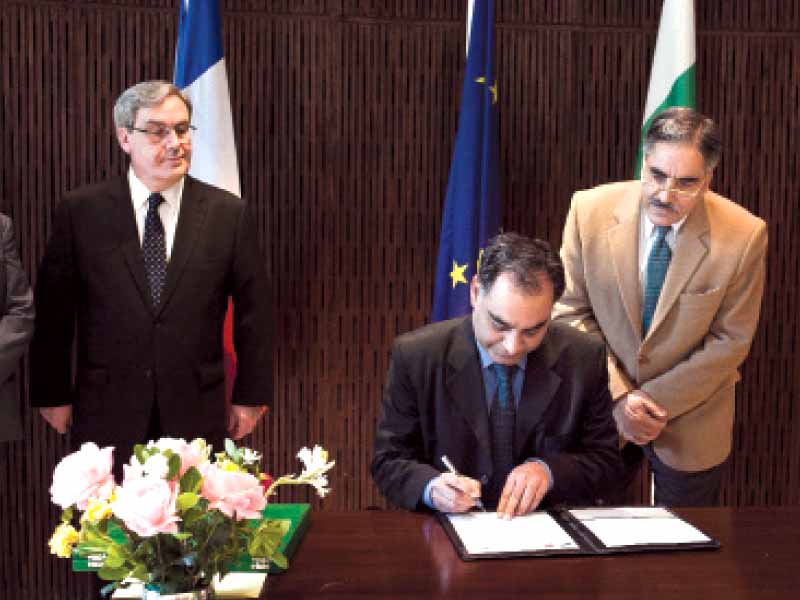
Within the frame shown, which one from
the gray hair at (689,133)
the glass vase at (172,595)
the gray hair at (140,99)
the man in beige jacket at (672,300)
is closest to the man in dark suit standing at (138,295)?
the gray hair at (140,99)

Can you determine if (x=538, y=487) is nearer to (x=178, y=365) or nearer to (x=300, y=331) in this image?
(x=178, y=365)

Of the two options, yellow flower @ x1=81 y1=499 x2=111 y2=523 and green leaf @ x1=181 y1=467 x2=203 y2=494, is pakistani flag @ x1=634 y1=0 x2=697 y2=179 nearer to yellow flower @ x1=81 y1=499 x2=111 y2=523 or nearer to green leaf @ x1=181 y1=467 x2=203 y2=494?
green leaf @ x1=181 y1=467 x2=203 y2=494

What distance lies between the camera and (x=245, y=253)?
2852mm

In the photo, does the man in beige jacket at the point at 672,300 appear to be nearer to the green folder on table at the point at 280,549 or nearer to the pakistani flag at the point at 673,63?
the pakistani flag at the point at 673,63

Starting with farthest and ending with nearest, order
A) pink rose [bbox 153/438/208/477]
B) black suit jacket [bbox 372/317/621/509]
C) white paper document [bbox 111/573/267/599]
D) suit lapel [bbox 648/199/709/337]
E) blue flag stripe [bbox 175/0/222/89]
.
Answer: blue flag stripe [bbox 175/0/222/89] < suit lapel [bbox 648/199/709/337] < black suit jacket [bbox 372/317/621/509] < white paper document [bbox 111/573/267/599] < pink rose [bbox 153/438/208/477]

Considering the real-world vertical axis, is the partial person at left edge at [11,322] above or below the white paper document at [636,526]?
above

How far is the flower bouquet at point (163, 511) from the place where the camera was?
1.35 meters

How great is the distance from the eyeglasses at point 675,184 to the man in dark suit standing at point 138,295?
1245mm

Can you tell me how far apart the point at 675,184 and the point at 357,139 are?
4.91 ft

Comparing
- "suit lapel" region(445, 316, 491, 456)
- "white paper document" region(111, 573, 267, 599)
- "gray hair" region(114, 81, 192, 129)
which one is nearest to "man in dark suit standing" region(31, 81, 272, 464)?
"gray hair" region(114, 81, 192, 129)

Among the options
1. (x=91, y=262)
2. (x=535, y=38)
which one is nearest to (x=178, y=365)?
(x=91, y=262)

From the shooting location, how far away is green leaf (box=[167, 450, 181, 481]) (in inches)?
54.1

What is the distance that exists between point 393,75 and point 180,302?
1.44 metres

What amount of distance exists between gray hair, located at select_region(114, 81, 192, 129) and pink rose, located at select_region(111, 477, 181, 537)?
1646 millimetres
